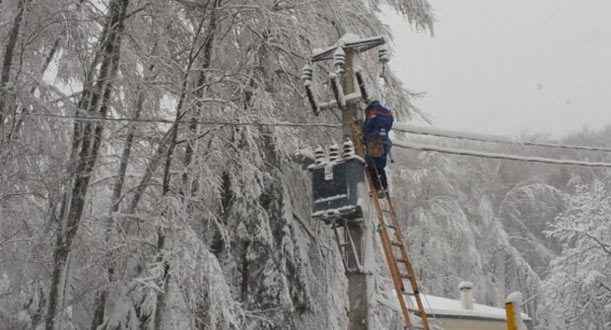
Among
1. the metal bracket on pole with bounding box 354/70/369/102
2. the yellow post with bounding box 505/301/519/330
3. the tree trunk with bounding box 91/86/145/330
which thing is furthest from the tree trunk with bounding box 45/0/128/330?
the yellow post with bounding box 505/301/519/330

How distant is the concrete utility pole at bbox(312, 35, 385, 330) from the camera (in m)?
5.29

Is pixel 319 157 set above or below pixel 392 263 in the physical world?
above

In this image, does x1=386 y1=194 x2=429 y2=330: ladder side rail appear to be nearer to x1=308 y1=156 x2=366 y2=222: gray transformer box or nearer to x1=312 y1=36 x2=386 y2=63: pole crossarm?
x1=308 y1=156 x2=366 y2=222: gray transformer box

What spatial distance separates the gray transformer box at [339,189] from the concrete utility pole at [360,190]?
75mm

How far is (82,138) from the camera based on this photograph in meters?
5.71

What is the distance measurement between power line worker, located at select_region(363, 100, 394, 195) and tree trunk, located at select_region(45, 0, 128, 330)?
2430 mm

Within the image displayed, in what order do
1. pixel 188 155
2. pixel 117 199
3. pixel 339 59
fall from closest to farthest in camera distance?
pixel 339 59
pixel 188 155
pixel 117 199

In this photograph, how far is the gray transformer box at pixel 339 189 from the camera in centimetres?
559

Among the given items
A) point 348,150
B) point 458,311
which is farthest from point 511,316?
point 458,311

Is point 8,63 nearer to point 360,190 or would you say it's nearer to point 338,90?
point 338,90

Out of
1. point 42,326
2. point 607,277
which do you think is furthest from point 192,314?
point 607,277

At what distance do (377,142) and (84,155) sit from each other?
2.73 metres

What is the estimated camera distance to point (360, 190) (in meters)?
5.65

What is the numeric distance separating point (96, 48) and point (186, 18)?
6.63ft
